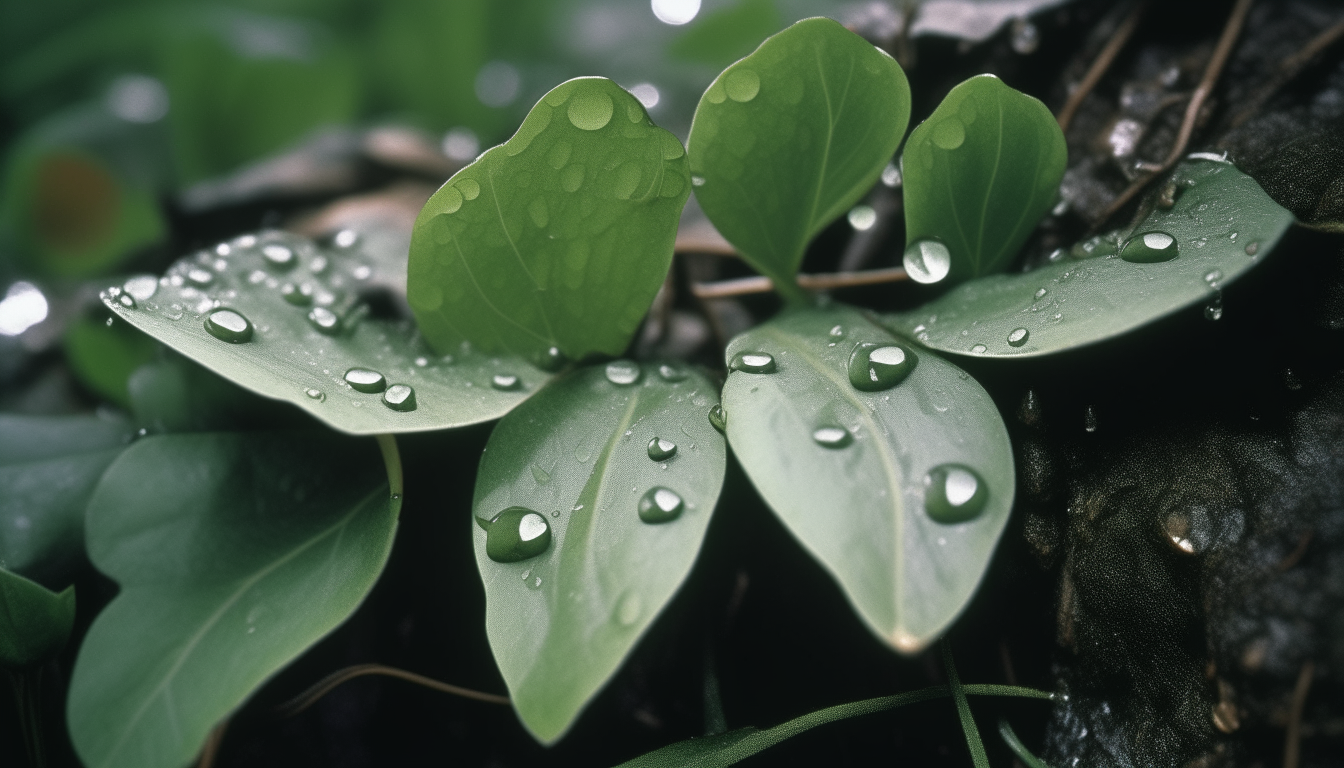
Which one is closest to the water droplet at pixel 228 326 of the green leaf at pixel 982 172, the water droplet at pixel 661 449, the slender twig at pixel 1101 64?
the water droplet at pixel 661 449

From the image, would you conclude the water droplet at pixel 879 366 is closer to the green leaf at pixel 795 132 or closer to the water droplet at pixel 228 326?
the green leaf at pixel 795 132

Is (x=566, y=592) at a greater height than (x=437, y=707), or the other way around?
(x=566, y=592)

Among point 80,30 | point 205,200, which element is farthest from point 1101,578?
point 80,30

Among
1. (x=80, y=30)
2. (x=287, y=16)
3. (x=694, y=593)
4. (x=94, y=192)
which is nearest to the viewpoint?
(x=694, y=593)

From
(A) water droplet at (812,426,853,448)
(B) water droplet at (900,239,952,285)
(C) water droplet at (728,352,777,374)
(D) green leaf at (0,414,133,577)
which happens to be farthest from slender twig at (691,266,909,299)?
(D) green leaf at (0,414,133,577)

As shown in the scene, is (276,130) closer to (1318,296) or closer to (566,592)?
(566,592)

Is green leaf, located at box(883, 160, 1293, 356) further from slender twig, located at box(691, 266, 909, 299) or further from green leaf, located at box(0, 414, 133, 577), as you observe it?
green leaf, located at box(0, 414, 133, 577)
